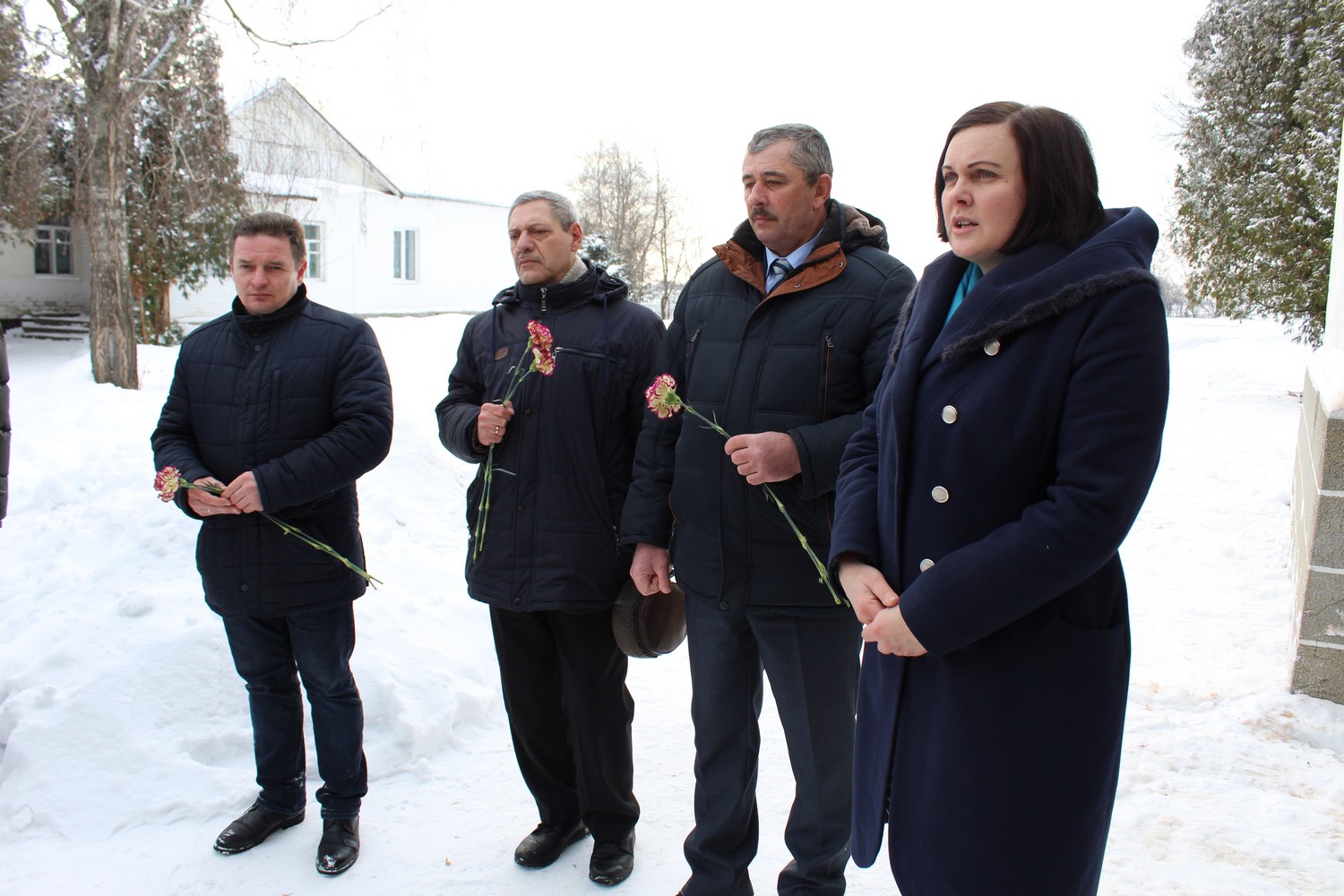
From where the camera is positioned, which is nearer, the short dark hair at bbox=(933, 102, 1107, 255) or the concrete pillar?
the short dark hair at bbox=(933, 102, 1107, 255)

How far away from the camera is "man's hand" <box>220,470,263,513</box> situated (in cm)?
304

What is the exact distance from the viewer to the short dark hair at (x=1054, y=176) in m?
1.78

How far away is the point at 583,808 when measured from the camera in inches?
126

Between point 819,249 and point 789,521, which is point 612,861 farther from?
point 819,249

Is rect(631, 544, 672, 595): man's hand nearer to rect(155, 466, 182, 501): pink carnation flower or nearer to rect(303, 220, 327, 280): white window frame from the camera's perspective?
rect(155, 466, 182, 501): pink carnation flower

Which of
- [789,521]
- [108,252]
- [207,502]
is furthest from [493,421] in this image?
[108,252]

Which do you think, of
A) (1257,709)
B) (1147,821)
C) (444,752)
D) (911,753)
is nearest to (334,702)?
(444,752)

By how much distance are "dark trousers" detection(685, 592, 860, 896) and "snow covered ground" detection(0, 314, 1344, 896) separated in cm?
34

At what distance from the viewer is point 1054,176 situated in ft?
5.86

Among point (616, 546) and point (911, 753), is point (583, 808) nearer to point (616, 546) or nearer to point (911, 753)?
point (616, 546)

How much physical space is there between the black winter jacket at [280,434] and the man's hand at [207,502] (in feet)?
0.12

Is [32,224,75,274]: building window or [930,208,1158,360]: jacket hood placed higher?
[32,224,75,274]: building window

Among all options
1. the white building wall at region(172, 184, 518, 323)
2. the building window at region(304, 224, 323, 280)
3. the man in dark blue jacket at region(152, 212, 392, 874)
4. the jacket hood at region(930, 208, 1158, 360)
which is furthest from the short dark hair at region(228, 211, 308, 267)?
the building window at region(304, 224, 323, 280)

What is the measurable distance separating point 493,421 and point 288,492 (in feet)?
2.30
